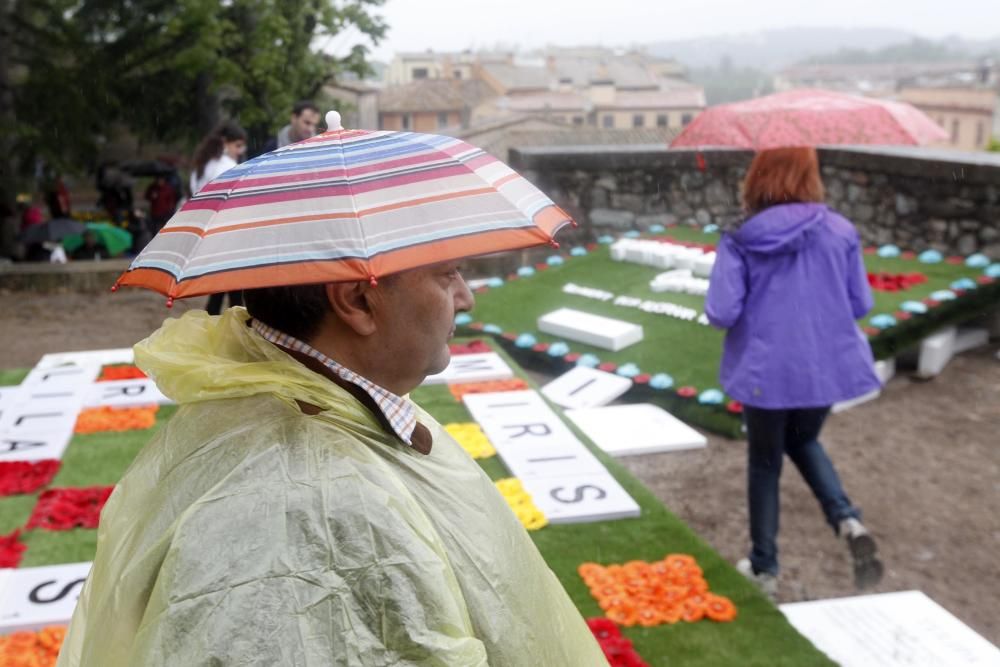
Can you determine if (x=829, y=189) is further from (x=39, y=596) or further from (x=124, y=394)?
(x=39, y=596)

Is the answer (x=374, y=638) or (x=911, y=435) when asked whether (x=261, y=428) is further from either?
(x=911, y=435)

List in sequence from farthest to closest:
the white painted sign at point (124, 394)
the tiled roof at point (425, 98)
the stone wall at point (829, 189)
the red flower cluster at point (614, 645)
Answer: the tiled roof at point (425, 98), the stone wall at point (829, 189), the white painted sign at point (124, 394), the red flower cluster at point (614, 645)

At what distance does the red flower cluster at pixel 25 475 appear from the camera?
439 centimetres

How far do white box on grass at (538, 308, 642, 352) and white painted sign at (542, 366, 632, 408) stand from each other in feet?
1.15

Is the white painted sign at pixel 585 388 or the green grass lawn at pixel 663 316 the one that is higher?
the green grass lawn at pixel 663 316

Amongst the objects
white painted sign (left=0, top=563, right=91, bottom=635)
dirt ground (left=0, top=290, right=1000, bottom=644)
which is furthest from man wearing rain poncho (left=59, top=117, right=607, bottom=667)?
dirt ground (left=0, top=290, right=1000, bottom=644)

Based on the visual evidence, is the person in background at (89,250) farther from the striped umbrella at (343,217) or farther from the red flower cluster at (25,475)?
the striped umbrella at (343,217)

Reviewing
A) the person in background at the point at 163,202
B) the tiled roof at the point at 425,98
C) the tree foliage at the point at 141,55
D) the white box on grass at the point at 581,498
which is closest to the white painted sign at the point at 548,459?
the white box on grass at the point at 581,498

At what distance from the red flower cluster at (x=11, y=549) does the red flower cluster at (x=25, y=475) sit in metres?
0.50

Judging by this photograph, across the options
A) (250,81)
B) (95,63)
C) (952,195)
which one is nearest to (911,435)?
(952,195)

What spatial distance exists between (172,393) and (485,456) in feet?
10.9

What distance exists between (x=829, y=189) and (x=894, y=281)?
2.36 meters

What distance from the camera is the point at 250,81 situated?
46.1 ft

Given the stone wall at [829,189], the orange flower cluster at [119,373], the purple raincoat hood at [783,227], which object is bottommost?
the orange flower cluster at [119,373]
